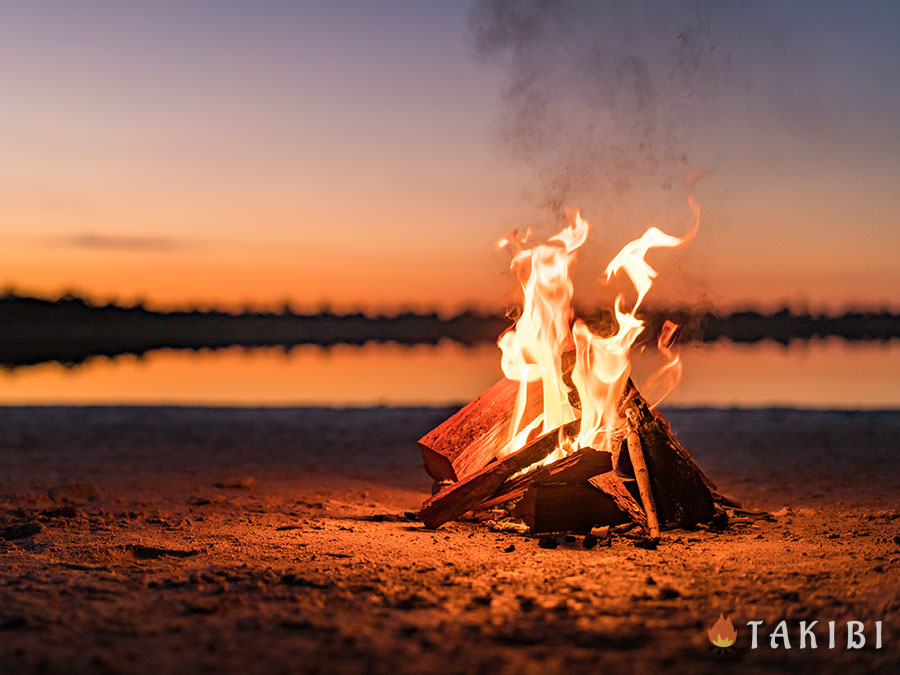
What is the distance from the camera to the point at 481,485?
19.9 ft

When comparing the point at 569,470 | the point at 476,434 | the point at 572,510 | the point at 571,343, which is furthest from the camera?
the point at 476,434

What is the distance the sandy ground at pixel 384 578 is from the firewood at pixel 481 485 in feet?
0.73

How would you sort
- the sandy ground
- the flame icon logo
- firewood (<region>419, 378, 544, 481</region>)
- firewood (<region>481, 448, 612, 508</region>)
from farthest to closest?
firewood (<region>419, 378, 544, 481</region>)
firewood (<region>481, 448, 612, 508</region>)
the flame icon logo
the sandy ground

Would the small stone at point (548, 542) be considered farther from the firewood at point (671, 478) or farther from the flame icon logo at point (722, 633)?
the flame icon logo at point (722, 633)

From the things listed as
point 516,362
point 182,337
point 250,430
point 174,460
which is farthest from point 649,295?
point 182,337

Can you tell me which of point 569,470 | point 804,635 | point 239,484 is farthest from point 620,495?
point 239,484

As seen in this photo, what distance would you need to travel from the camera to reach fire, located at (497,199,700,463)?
257 inches

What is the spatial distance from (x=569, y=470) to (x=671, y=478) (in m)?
1.09

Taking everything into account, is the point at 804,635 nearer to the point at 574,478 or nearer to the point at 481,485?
the point at 574,478

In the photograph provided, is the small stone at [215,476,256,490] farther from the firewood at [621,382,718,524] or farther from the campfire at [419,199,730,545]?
the firewood at [621,382,718,524]

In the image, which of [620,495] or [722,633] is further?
[620,495]

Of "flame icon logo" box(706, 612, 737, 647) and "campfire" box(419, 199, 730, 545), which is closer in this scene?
"flame icon logo" box(706, 612, 737, 647)

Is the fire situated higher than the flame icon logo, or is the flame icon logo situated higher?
the fire

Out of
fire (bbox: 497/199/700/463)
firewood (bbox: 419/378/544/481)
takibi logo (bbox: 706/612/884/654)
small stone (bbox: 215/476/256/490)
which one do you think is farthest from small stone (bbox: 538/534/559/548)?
small stone (bbox: 215/476/256/490)
